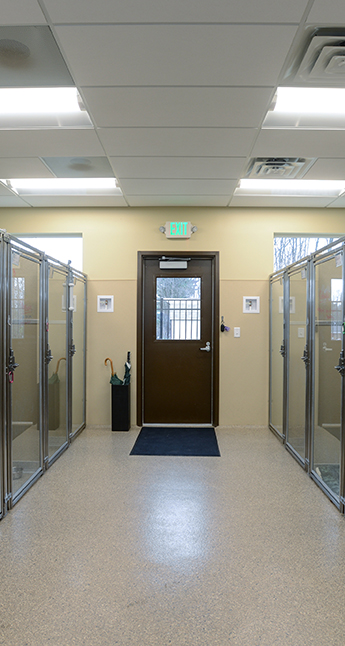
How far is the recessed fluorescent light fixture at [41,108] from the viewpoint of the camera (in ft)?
8.73

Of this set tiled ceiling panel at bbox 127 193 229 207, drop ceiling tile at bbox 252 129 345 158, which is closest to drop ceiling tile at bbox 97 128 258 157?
drop ceiling tile at bbox 252 129 345 158

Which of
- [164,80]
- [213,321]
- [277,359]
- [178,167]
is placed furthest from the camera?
[213,321]

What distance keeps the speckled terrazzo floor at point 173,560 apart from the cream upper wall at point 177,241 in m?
2.50

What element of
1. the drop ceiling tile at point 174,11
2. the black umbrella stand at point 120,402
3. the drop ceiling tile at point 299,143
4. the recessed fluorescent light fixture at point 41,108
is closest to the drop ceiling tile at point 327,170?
the drop ceiling tile at point 299,143

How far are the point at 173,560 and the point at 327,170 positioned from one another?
3.51m

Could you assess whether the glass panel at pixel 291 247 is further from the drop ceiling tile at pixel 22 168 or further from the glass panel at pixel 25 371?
the glass panel at pixel 25 371

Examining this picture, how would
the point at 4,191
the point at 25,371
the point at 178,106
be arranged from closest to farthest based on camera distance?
the point at 178,106 < the point at 25,371 < the point at 4,191

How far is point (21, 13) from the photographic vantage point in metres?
1.88

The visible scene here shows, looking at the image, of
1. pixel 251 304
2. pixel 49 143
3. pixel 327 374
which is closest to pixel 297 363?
pixel 327 374

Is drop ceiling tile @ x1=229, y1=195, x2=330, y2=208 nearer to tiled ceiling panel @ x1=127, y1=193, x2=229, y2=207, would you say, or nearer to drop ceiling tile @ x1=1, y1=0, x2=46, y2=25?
tiled ceiling panel @ x1=127, y1=193, x2=229, y2=207

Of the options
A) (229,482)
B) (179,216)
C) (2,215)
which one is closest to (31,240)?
(2,215)

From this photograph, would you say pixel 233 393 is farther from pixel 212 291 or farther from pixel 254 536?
pixel 254 536

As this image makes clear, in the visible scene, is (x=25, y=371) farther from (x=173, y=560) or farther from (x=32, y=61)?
(x=32, y=61)

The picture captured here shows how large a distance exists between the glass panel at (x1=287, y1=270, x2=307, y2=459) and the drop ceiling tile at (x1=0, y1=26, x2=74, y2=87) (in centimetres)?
254
